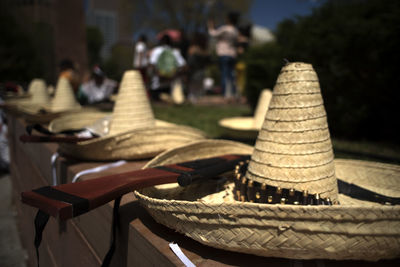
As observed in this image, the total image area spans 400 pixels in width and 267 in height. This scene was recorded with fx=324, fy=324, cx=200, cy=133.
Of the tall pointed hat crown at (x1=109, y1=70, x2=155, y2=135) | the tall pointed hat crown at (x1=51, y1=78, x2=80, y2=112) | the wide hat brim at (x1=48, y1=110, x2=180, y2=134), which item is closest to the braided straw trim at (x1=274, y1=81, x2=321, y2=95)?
the tall pointed hat crown at (x1=109, y1=70, x2=155, y2=135)

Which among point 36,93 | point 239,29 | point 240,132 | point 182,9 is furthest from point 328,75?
point 182,9

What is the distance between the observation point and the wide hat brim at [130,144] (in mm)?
1734

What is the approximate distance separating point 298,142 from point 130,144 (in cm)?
100

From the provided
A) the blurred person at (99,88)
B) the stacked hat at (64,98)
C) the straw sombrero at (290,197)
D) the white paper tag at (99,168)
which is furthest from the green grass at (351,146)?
the stacked hat at (64,98)

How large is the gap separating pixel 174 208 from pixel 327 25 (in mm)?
3910

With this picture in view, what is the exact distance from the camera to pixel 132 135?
5.78 feet

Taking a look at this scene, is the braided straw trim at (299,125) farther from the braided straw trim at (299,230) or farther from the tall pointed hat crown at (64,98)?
the tall pointed hat crown at (64,98)

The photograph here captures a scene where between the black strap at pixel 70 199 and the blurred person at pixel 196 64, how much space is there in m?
8.88

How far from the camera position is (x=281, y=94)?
44.8 inches

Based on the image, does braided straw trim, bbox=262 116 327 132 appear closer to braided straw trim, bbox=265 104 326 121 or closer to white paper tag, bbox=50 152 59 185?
braided straw trim, bbox=265 104 326 121

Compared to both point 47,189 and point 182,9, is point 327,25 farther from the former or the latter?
point 182,9

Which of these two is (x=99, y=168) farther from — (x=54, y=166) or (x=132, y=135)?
(x=54, y=166)

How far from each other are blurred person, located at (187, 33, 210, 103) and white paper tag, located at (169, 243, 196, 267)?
8909mm

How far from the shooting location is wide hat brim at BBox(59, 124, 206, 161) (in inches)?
68.3
